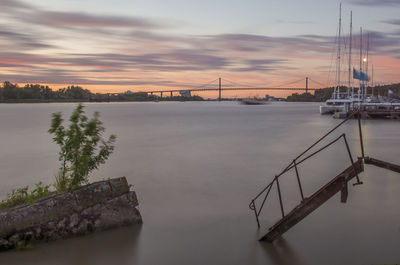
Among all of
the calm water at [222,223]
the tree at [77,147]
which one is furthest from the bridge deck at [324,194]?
the tree at [77,147]

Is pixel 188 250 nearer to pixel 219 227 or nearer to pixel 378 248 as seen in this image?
pixel 219 227

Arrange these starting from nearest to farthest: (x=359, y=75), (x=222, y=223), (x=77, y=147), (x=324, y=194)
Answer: (x=324, y=194) < (x=77, y=147) < (x=222, y=223) < (x=359, y=75)

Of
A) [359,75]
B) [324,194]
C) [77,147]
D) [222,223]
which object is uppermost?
[359,75]

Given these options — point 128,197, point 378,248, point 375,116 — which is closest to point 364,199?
point 378,248

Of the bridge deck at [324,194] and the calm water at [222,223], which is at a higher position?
the bridge deck at [324,194]

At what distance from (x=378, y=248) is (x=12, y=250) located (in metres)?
8.03

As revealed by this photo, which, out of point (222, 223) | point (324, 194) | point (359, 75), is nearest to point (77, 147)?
point (222, 223)

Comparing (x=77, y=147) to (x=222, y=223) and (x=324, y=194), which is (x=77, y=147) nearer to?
(x=222, y=223)

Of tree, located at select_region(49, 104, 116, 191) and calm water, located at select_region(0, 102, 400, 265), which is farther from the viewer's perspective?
tree, located at select_region(49, 104, 116, 191)

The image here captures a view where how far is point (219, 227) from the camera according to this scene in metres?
9.47

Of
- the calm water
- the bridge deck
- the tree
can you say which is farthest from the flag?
the tree

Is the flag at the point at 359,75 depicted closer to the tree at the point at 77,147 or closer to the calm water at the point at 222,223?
the calm water at the point at 222,223

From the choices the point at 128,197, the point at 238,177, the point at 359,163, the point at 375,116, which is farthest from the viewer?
the point at 375,116

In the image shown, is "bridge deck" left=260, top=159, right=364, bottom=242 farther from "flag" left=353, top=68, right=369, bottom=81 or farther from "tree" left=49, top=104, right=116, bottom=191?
"flag" left=353, top=68, right=369, bottom=81
